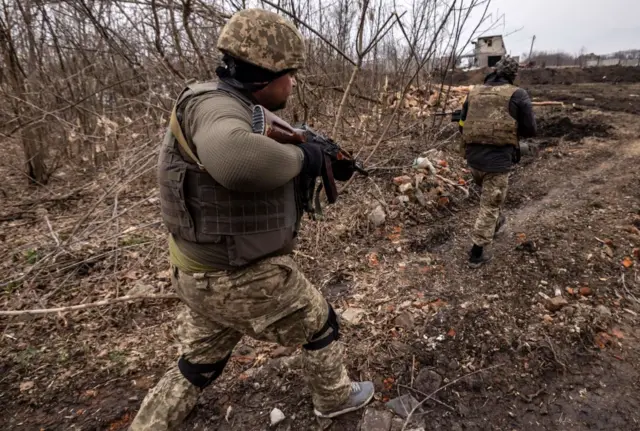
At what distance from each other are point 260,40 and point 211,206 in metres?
0.64

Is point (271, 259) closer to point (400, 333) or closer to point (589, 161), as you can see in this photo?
point (400, 333)

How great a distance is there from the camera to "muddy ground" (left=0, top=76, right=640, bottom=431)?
2.06 meters

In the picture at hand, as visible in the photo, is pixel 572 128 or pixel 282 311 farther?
pixel 572 128

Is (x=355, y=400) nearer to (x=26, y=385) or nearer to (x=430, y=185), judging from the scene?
(x=26, y=385)

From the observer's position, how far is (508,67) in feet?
10.5

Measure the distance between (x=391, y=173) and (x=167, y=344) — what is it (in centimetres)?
372

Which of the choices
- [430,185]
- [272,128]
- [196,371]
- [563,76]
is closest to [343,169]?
[272,128]

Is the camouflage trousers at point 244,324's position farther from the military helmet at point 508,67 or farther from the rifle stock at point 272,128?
the military helmet at point 508,67

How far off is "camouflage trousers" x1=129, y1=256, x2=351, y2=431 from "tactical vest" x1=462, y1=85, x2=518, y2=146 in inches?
94.3

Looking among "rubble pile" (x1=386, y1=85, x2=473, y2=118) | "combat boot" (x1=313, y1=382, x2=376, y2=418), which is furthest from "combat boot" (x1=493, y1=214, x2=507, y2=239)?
"rubble pile" (x1=386, y1=85, x2=473, y2=118)

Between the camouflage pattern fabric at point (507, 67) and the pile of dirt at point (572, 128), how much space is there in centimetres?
549

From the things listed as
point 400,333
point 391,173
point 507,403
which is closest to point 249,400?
point 400,333

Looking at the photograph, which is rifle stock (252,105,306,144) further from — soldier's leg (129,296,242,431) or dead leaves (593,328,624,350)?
dead leaves (593,328,624,350)

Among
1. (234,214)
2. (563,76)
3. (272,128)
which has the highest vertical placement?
(563,76)
